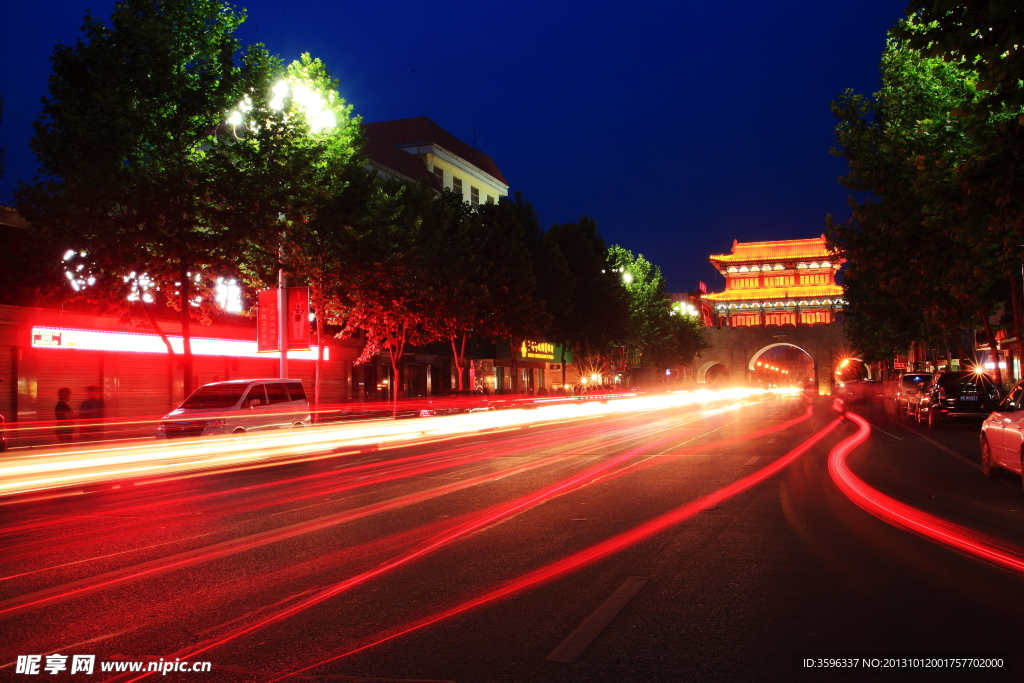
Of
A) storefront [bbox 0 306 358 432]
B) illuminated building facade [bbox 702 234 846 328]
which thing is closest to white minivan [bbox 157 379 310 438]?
storefront [bbox 0 306 358 432]

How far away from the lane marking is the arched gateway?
321 ft

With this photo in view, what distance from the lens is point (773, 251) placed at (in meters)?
103

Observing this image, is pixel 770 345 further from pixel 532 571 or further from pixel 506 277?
pixel 532 571

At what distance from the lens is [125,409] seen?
98.3 ft

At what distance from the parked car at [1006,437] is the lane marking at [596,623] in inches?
296

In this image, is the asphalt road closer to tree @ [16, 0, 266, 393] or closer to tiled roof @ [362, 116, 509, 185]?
tree @ [16, 0, 266, 393]

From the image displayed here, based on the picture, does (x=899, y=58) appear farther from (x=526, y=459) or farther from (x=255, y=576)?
(x=255, y=576)

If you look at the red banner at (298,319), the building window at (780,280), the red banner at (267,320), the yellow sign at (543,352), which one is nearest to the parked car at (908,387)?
the red banner at (298,319)

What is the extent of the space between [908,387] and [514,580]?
109 ft

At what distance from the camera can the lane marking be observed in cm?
477

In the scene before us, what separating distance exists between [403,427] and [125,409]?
11558mm

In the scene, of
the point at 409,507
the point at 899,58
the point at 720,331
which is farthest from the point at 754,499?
the point at 720,331

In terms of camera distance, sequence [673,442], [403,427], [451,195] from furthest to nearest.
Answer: [451,195]
[403,427]
[673,442]

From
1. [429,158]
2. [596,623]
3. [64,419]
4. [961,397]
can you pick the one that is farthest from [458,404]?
[596,623]
